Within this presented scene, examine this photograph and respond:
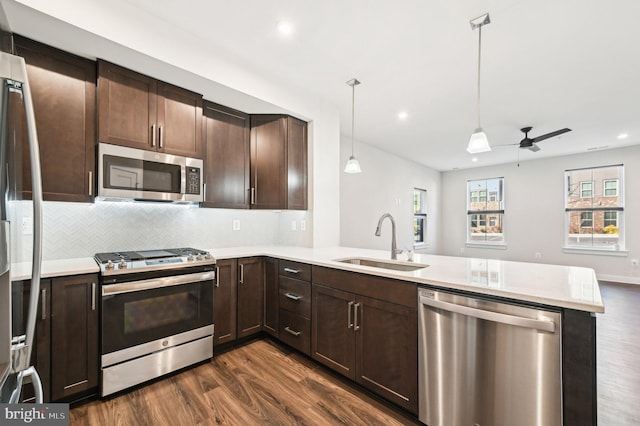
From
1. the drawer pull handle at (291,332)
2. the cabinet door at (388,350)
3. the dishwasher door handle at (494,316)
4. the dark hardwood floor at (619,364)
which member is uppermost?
the dishwasher door handle at (494,316)

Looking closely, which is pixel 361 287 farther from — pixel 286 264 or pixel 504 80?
pixel 504 80

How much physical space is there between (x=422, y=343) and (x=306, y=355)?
4.05ft

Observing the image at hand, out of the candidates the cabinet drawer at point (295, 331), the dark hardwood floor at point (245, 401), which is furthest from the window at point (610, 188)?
the cabinet drawer at point (295, 331)

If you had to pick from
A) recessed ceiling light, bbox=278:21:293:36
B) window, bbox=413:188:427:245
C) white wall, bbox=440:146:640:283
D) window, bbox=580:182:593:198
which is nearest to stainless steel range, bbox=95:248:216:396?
recessed ceiling light, bbox=278:21:293:36

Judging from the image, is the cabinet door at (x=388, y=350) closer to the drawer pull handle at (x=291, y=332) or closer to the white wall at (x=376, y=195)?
the drawer pull handle at (x=291, y=332)

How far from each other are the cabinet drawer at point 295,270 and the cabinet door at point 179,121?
1.30 m

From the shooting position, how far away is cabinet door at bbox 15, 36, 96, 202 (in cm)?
190

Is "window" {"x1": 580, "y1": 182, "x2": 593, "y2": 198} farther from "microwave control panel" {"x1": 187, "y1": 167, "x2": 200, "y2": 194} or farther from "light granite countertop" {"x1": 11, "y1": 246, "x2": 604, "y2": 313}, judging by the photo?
"microwave control panel" {"x1": 187, "y1": 167, "x2": 200, "y2": 194}

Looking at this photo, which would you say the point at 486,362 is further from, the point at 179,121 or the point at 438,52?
the point at 179,121

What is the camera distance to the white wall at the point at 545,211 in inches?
220

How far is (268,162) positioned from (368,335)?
2071 mm

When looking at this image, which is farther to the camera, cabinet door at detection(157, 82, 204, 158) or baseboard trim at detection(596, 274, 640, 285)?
baseboard trim at detection(596, 274, 640, 285)

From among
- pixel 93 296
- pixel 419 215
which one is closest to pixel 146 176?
pixel 93 296

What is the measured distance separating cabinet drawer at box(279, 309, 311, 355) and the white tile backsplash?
3.11ft
